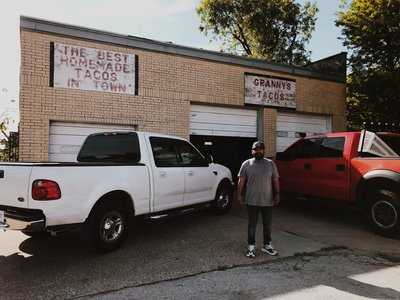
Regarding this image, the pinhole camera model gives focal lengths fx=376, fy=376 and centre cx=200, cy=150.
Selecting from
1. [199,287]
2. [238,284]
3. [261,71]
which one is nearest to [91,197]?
[199,287]

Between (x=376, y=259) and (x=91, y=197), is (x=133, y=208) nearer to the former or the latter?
→ (x=91, y=197)

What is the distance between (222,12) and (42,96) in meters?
18.3

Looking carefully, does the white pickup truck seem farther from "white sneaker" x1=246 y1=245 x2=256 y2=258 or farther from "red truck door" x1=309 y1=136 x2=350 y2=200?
"red truck door" x1=309 y1=136 x2=350 y2=200

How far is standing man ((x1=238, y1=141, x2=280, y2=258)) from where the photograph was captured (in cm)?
578

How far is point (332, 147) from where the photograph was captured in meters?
8.50

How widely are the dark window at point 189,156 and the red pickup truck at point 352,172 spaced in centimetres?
265

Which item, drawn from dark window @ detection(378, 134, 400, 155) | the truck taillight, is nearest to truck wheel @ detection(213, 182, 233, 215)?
dark window @ detection(378, 134, 400, 155)

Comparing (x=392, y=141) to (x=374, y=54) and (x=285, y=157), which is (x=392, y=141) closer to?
(x=285, y=157)

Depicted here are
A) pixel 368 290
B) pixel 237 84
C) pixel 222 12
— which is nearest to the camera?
pixel 368 290

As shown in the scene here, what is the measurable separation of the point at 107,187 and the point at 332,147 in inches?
209

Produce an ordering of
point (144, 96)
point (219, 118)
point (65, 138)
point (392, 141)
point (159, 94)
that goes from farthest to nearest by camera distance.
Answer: point (219, 118)
point (159, 94)
point (144, 96)
point (65, 138)
point (392, 141)

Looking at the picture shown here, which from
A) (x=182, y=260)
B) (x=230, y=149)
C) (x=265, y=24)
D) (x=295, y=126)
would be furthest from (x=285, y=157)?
(x=265, y=24)

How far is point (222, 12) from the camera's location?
25266 mm

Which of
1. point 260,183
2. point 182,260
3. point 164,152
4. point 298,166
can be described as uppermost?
point 164,152
